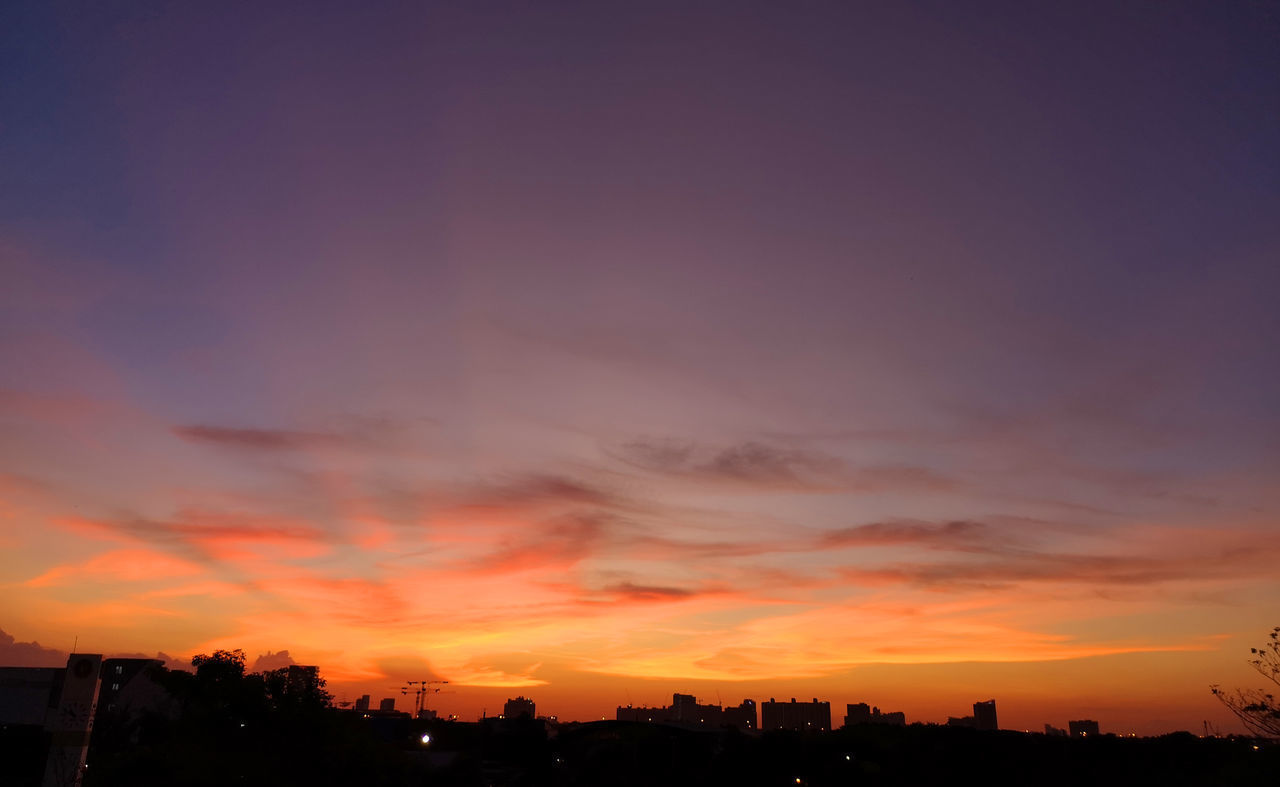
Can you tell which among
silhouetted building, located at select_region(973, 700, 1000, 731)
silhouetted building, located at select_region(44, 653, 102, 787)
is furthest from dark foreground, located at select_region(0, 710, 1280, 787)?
silhouetted building, located at select_region(973, 700, 1000, 731)

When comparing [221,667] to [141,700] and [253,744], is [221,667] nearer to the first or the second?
[253,744]

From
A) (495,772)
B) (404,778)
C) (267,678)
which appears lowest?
(495,772)

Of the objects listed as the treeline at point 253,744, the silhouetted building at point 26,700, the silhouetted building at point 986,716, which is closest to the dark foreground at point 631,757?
the treeline at point 253,744

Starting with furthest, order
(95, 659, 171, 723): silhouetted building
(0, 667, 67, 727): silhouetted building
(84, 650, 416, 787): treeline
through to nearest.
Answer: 1. (0, 667, 67, 727): silhouetted building
2. (95, 659, 171, 723): silhouetted building
3. (84, 650, 416, 787): treeline

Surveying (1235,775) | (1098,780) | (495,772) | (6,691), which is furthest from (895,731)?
(6,691)

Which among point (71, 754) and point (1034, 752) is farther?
point (1034, 752)

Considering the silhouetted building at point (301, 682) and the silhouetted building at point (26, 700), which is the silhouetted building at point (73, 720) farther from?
the silhouetted building at point (26, 700)

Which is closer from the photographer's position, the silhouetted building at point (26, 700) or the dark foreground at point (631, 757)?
the dark foreground at point (631, 757)

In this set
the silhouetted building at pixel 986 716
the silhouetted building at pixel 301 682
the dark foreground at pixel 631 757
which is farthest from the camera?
the silhouetted building at pixel 986 716

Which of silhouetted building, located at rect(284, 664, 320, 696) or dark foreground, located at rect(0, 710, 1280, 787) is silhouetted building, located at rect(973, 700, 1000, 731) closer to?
dark foreground, located at rect(0, 710, 1280, 787)

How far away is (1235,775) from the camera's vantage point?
89.9 ft

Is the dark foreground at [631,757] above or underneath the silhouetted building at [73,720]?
underneath

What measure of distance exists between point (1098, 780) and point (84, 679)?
60896 millimetres

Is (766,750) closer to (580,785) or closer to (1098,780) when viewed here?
(580,785)
